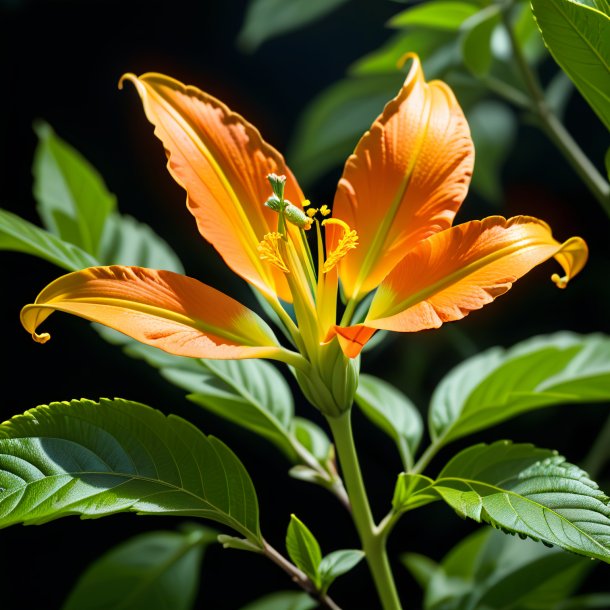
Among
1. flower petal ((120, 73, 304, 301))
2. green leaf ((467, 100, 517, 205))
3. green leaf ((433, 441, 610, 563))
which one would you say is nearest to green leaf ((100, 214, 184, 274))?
flower petal ((120, 73, 304, 301))

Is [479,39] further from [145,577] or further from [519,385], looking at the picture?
[145,577]

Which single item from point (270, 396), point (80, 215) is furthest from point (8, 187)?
point (270, 396)

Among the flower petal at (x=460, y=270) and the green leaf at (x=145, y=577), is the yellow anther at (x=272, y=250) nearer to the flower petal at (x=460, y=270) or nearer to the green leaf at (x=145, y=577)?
the flower petal at (x=460, y=270)

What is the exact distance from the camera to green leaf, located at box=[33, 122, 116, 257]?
60 centimetres

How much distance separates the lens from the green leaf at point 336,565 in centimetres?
45

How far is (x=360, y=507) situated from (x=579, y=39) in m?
Result: 0.27

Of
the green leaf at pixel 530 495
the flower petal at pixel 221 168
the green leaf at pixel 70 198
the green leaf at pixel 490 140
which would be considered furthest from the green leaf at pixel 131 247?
the green leaf at pixel 490 140

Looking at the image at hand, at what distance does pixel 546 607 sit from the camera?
62cm

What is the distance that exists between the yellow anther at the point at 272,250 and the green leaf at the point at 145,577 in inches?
11.2

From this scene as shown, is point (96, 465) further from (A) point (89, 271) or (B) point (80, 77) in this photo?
(B) point (80, 77)

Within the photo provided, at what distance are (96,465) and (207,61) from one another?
89 cm

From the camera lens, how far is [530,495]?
385mm

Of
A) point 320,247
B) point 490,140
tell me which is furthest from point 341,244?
point 490,140

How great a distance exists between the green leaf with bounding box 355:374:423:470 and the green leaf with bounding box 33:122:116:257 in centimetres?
23
